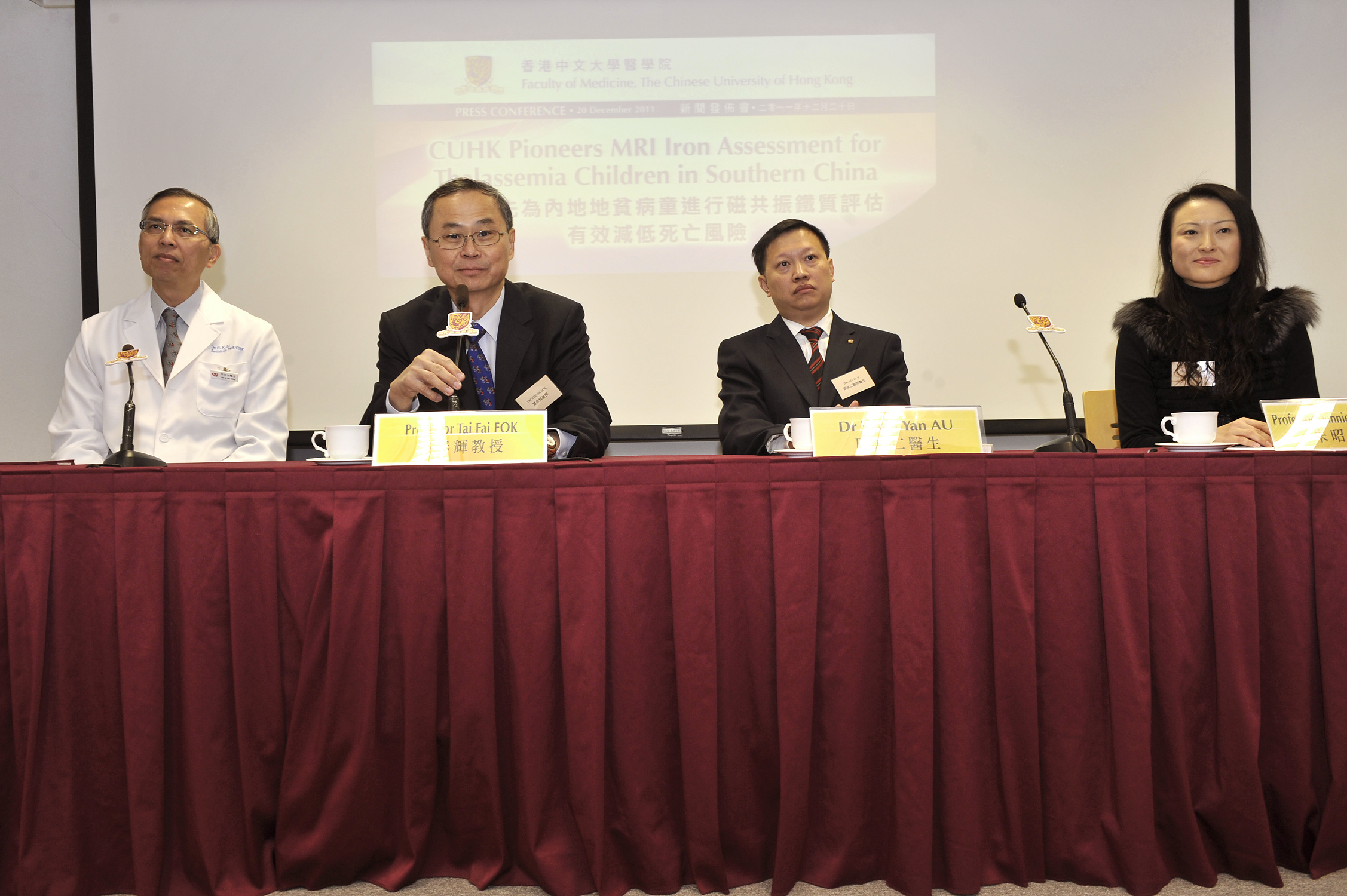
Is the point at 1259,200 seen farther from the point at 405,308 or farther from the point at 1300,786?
the point at 405,308

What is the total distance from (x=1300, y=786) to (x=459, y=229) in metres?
2.00

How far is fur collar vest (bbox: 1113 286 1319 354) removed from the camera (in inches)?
80.1

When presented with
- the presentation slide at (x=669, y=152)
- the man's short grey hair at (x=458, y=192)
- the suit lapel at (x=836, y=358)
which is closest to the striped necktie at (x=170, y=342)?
the presentation slide at (x=669, y=152)

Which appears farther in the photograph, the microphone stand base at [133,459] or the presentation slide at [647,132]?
the presentation slide at [647,132]

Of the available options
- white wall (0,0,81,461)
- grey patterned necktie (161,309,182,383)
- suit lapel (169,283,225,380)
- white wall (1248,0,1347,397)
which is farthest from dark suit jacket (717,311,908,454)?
white wall (0,0,81,461)

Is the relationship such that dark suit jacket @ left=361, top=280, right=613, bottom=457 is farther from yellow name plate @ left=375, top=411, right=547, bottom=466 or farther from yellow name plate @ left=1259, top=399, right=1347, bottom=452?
yellow name plate @ left=1259, top=399, right=1347, bottom=452

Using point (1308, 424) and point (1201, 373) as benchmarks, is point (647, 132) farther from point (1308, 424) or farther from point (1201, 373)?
point (1308, 424)

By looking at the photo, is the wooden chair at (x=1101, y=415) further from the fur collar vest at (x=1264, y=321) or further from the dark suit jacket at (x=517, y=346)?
the dark suit jacket at (x=517, y=346)

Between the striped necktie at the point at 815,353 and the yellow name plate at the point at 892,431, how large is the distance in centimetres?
84

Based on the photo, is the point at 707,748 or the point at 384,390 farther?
the point at 384,390

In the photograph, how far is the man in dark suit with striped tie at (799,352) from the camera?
219 cm

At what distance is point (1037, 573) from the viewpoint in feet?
4.30

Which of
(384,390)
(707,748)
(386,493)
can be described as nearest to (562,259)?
(384,390)

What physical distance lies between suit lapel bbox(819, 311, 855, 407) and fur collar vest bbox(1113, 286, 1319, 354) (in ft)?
2.33
